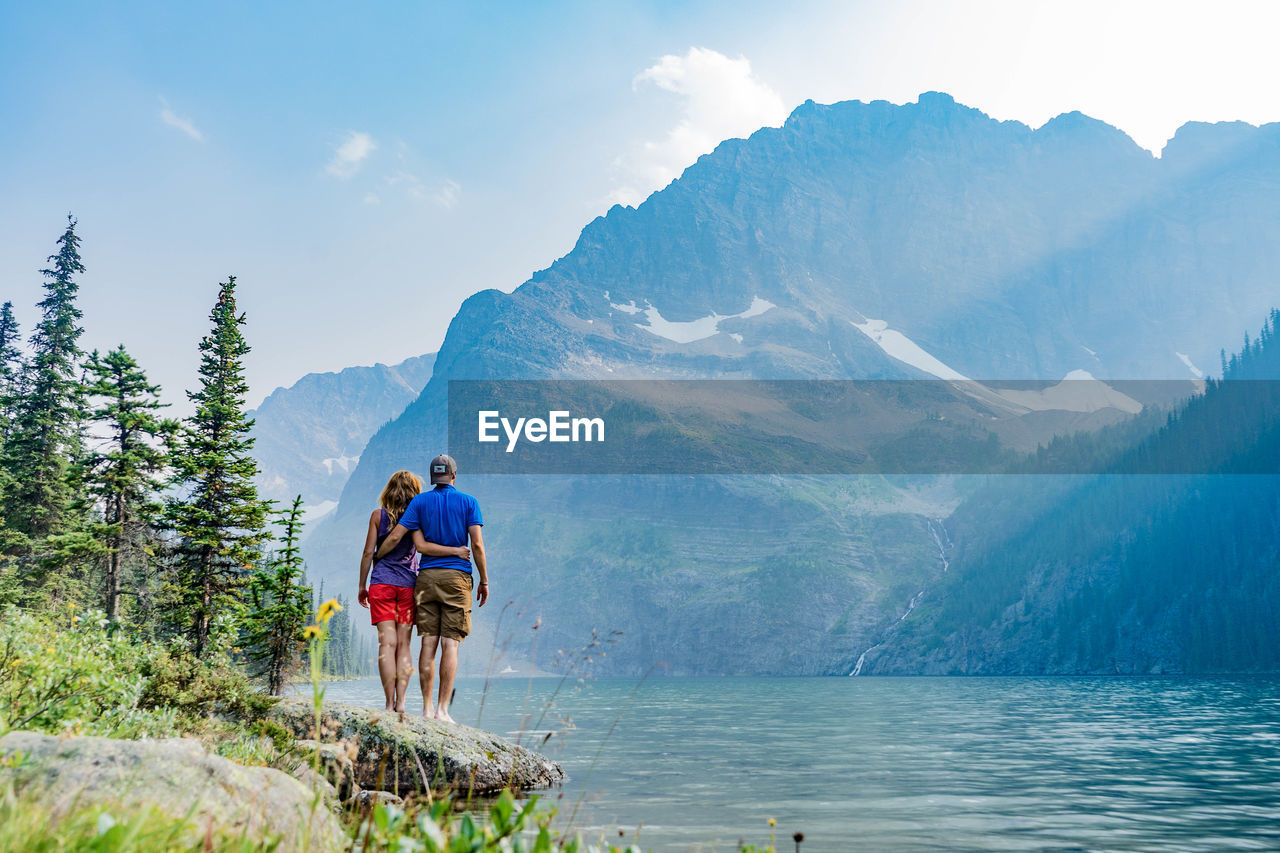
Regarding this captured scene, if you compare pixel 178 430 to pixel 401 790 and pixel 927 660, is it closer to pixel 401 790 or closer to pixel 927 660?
pixel 401 790

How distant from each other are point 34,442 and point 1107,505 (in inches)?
7207

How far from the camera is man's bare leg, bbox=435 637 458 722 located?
11.0 meters

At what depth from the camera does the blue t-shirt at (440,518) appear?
414 inches

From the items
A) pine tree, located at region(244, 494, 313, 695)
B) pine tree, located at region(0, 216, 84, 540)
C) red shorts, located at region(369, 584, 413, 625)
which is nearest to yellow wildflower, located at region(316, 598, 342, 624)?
red shorts, located at region(369, 584, 413, 625)

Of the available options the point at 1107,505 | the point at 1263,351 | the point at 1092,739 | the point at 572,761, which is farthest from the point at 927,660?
the point at 572,761

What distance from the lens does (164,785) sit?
14.2 ft

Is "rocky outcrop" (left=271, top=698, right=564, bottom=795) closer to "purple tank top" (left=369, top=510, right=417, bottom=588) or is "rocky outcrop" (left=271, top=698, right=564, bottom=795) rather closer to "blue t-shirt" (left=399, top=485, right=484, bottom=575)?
"purple tank top" (left=369, top=510, right=417, bottom=588)

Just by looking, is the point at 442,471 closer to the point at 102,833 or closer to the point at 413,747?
the point at 413,747

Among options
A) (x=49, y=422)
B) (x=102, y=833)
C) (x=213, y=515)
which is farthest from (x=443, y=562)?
(x=49, y=422)

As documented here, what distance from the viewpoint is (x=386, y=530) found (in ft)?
36.4

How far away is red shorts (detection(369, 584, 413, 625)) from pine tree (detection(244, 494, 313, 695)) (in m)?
16.0

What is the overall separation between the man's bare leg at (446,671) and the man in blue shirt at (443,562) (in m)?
0.02

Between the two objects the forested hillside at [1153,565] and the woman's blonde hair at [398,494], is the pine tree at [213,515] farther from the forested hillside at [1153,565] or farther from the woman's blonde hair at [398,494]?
the forested hillside at [1153,565]

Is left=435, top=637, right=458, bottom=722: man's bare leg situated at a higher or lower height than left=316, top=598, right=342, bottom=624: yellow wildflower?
lower
